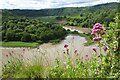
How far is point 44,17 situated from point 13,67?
0.89m

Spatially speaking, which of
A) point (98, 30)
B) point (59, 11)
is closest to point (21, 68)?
point (59, 11)

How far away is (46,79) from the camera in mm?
3232

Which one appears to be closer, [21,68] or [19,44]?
[21,68]

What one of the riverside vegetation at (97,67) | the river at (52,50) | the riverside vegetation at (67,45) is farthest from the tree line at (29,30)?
the riverside vegetation at (97,67)

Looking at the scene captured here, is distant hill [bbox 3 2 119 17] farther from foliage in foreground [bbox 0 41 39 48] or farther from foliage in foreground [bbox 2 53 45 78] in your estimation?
foliage in foreground [bbox 2 53 45 78]

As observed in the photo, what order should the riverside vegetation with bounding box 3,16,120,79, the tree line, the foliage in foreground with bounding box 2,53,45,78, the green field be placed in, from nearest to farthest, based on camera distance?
1. the riverside vegetation with bounding box 3,16,120,79
2. the foliage in foreground with bounding box 2,53,45,78
3. the tree line
4. the green field

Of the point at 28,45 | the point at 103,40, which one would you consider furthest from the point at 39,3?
the point at 103,40

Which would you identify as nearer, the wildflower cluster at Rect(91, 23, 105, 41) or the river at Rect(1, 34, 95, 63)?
the wildflower cluster at Rect(91, 23, 105, 41)

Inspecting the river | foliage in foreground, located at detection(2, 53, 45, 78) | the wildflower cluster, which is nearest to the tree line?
the river

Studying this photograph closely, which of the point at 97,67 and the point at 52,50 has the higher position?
the point at 97,67

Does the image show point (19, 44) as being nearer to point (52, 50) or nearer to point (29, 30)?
point (29, 30)

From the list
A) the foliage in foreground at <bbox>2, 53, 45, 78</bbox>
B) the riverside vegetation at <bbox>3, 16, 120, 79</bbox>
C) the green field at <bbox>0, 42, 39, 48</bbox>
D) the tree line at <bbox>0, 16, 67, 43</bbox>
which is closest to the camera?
the riverside vegetation at <bbox>3, 16, 120, 79</bbox>

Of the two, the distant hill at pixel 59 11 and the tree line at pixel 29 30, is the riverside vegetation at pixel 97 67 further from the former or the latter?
the distant hill at pixel 59 11

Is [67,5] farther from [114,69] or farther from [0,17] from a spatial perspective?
[114,69]
